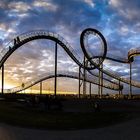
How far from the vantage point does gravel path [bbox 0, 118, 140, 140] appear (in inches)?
757

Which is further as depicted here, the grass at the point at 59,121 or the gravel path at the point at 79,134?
the grass at the point at 59,121

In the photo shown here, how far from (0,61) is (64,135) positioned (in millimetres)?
38672

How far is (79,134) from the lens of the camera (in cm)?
2084

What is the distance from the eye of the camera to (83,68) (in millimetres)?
67375

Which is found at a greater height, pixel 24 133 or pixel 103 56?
pixel 103 56

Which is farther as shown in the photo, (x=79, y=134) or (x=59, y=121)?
(x=59, y=121)

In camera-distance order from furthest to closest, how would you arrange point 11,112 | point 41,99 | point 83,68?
1. point 83,68
2. point 41,99
3. point 11,112

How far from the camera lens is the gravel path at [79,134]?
757 inches

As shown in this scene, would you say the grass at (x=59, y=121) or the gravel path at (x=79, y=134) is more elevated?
the grass at (x=59, y=121)

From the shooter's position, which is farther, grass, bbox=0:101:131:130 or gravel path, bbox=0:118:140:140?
grass, bbox=0:101:131:130

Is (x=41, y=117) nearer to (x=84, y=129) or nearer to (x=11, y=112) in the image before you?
(x=11, y=112)

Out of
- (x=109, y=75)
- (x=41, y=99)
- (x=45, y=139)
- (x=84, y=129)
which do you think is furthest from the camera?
(x=109, y=75)

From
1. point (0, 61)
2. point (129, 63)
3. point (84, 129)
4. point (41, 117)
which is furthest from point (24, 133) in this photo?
point (129, 63)

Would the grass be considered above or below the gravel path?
above
